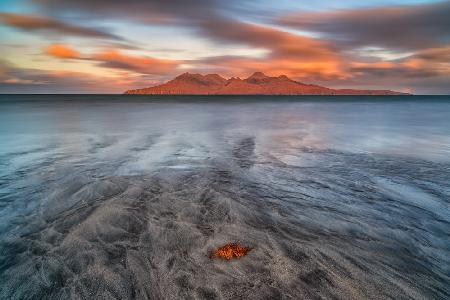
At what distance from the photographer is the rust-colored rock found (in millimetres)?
5237

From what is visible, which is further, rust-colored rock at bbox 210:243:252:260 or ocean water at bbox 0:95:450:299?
rust-colored rock at bbox 210:243:252:260

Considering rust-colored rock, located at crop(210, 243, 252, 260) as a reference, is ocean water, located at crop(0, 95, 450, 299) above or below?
below

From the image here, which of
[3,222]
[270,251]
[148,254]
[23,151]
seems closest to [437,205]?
[270,251]

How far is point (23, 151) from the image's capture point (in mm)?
15836

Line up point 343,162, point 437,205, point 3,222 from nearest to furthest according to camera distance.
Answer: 1. point 3,222
2. point 437,205
3. point 343,162

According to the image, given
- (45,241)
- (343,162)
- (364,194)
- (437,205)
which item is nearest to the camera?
(45,241)

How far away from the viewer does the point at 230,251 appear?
534 centimetres

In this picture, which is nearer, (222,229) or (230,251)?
(230,251)

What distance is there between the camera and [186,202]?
7.84 meters

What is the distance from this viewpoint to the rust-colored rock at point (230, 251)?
5237mm

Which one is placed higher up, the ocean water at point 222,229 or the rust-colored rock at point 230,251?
the rust-colored rock at point 230,251

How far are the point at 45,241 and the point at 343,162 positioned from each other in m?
11.2

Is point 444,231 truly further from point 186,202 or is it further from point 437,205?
point 186,202

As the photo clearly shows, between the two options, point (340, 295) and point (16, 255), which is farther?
point (16, 255)
